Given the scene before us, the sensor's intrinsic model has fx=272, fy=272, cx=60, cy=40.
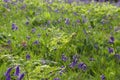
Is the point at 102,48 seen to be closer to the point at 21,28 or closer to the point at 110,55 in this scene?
the point at 110,55

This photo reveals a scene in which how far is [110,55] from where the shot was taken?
378 cm

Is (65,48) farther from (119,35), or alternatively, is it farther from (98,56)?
(119,35)

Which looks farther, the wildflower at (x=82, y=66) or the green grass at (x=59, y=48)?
the wildflower at (x=82, y=66)

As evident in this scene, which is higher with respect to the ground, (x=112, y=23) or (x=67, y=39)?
(x=67, y=39)

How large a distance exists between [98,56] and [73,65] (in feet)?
1.70

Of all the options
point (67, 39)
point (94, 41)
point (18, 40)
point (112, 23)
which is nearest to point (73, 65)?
point (67, 39)

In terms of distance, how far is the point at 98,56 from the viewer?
12.3 ft

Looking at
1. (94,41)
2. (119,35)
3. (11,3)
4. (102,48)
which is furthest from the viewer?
(11,3)

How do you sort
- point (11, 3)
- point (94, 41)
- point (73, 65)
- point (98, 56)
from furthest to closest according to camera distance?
1. point (11, 3)
2. point (94, 41)
3. point (98, 56)
4. point (73, 65)

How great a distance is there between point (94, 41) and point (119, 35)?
0.71 metres

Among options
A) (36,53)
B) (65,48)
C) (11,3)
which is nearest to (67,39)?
(65,48)

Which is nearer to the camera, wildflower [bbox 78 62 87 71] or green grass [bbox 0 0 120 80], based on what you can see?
green grass [bbox 0 0 120 80]

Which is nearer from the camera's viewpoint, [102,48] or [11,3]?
[102,48]

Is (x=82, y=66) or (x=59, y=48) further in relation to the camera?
(x=59, y=48)
